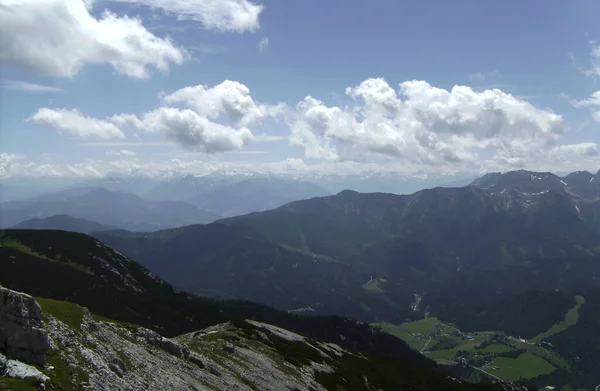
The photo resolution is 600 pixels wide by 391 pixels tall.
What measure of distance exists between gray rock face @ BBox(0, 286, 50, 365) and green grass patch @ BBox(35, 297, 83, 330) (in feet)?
34.9

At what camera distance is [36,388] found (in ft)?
120

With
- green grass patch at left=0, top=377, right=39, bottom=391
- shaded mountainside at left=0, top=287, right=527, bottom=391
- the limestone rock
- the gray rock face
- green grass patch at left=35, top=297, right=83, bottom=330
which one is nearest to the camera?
green grass patch at left=0, top=377, right=39, bottom=391

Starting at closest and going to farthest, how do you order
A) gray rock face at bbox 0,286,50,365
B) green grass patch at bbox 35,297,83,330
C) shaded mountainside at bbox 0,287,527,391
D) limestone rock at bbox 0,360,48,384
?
limestone rock at bbox 0,360,48,384, gray rock face at bbox 0,286,50,365, shaded mountainside at bbox 0,287,527,391, green grass patch at bbox 35,297,83,330

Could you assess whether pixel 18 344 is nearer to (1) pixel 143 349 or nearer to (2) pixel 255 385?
(1) pixel 143 349

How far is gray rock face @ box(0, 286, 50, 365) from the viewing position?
4141 centimetres

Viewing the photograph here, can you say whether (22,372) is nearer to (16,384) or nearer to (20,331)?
(16,384)

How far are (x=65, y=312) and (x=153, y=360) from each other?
46.8 ft

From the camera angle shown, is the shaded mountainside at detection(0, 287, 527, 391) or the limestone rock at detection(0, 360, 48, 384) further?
the shaded mountainside at detection(0, 287, 527, 391)

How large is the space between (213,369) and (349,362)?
86735 millimetres

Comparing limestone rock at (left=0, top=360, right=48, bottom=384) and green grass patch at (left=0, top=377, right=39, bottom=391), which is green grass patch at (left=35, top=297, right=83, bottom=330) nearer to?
limestone rock at (left=0, top=360, right=48, bottom=384)

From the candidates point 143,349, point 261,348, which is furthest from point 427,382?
point 143,349

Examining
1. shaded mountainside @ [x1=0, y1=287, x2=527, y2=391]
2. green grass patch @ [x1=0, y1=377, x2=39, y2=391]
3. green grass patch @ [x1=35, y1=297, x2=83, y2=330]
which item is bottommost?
shaded mountainside @ [x1=0, y1=287, x2=527, y2=391]

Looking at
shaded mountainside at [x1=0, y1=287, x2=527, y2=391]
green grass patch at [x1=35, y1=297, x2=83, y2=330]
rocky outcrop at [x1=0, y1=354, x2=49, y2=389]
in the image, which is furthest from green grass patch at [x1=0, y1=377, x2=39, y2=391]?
green grass patch at [x1=35, y1=297, x2=83, y2=330]

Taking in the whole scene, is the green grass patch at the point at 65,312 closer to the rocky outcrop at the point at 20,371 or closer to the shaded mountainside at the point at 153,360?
the shaded mountainside at the point at 153,360
